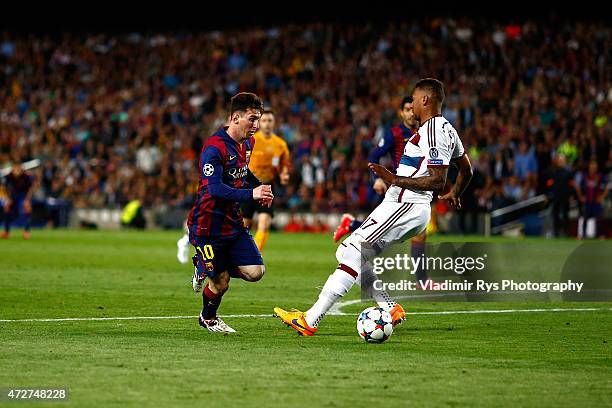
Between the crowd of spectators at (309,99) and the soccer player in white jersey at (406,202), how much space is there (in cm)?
1930

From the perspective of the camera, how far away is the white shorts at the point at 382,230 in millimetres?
9492

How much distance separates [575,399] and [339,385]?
140 cm

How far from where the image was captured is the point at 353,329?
1030 centimetres

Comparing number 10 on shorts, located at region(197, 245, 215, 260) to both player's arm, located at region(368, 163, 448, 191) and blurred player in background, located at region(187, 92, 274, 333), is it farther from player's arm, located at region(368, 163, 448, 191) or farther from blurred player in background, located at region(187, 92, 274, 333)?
player's arm, located at region(368, 163, 448, 191)

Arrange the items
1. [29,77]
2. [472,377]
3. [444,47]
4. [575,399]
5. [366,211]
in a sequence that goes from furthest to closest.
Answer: [29,77]
[444,47]
[366,211]
[472,377]
[575,399]

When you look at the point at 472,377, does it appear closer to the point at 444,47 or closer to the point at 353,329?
the point at 353,329

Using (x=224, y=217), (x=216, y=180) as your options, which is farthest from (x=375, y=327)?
(x=216, y=180)

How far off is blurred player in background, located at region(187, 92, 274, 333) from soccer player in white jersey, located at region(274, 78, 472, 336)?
621mm

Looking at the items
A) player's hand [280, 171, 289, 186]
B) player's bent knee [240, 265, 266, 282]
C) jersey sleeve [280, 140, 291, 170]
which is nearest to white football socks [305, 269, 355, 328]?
player's bent knee [240, 265, 266, 282]

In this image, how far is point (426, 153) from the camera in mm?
9375

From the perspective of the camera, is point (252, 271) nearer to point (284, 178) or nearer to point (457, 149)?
point (457, 149)

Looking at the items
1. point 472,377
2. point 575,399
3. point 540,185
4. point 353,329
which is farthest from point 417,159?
point 540,185

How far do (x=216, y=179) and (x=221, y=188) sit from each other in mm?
90

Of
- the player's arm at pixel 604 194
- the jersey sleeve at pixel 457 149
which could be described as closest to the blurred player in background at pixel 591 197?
the player's arm at pixel 604 194
